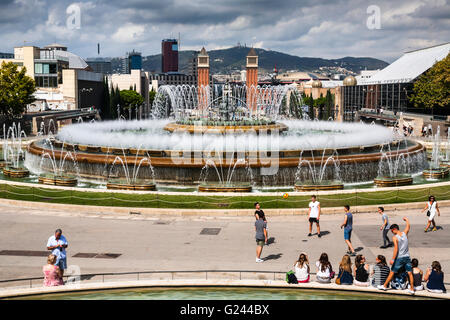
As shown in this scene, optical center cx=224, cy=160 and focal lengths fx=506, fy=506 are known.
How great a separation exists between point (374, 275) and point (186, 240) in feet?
23.7

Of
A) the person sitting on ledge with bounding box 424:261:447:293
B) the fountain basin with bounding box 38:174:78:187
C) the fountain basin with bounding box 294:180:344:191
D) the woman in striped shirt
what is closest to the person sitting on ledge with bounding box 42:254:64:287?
the woman in striped shirt

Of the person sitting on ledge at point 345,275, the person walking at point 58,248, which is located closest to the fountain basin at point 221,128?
the person walking at point 58,248

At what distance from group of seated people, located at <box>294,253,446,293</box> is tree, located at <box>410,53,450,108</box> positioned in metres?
55.0

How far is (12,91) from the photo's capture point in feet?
207

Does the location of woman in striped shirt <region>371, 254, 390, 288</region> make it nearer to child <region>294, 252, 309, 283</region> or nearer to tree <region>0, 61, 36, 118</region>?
child <region>294, 252, 309, 283</region>

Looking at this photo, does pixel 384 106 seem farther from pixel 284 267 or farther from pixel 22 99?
pixel 284 267

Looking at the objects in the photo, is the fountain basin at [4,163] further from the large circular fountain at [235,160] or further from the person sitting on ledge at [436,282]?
the person sitting on ledge at [436,282]

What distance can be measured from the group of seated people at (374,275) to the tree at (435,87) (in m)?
55.0

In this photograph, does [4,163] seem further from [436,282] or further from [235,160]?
[436,282]

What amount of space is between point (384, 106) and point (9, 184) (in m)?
77.0

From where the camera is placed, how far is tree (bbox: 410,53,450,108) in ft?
Result: 205

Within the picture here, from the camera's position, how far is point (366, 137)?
126 feet

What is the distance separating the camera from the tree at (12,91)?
62.6 m
